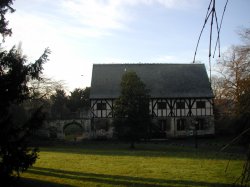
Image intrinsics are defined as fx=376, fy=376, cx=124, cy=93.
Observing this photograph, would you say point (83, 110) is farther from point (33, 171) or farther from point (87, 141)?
point (33, 171)

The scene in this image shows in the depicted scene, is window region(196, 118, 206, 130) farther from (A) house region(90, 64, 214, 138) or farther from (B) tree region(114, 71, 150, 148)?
(B) tree region(114, 71, 150, 148)

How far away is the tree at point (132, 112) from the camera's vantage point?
30547 mm

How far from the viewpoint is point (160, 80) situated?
1649 inches

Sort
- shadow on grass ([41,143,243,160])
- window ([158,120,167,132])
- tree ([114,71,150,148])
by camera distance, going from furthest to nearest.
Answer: window ([158,120,167,132]) < tree ([114,71,150,148]) < shadow on grass ([41,143,243,160])

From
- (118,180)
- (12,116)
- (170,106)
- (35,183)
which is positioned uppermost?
(170,106)

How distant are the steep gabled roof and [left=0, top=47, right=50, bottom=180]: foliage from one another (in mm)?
28971

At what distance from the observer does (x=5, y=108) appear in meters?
9.53

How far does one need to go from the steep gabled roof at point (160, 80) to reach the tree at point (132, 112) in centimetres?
819

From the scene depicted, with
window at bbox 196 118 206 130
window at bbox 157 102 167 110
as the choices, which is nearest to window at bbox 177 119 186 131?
window at bbox 196 118 206 130

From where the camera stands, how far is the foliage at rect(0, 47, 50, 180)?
9008 mm

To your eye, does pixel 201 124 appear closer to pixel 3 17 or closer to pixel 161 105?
pixel 161 105

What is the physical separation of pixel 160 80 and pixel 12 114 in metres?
33.0

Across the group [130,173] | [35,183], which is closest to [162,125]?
[130,173]

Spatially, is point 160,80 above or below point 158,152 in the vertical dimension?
above
